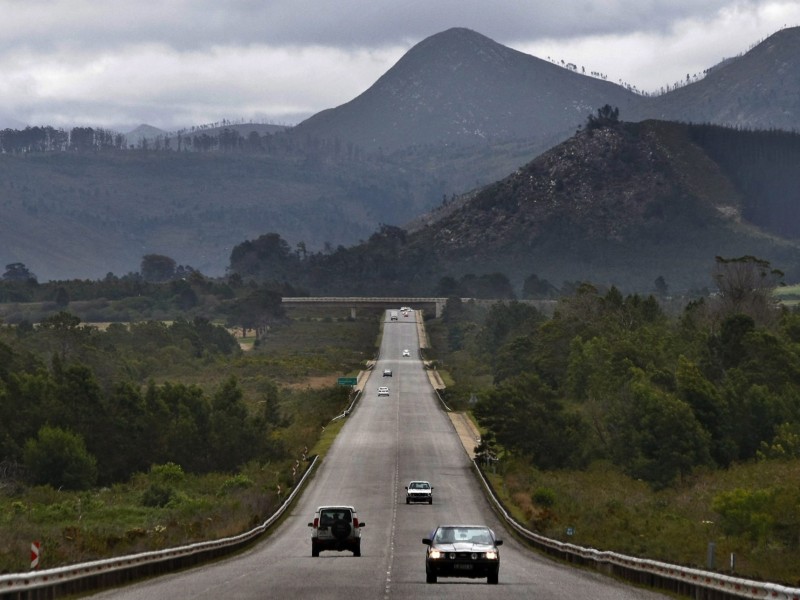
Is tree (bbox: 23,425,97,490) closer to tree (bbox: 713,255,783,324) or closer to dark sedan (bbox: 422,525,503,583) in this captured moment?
dark sedan (bbox: 422,525,503,583)

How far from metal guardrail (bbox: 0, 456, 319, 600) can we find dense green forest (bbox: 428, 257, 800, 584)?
620 inches

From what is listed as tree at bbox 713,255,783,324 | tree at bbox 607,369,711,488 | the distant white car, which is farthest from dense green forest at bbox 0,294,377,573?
tree at bbox 713,255,783,324

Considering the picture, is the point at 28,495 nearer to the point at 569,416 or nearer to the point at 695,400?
the point at 569,416

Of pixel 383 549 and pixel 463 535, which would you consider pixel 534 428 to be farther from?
pixel 463 535

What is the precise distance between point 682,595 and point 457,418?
4104 inches

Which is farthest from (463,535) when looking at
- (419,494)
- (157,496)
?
(157,496)

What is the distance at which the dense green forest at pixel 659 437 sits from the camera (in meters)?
70.0

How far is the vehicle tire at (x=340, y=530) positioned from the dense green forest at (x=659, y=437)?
10612 millimetres

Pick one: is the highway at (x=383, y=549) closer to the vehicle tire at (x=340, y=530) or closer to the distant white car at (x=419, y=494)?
the distant white car at (x=419, y=494)

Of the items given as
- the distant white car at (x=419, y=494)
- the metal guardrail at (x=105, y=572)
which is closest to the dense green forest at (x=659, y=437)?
the distant white car at (x=419, y=494)

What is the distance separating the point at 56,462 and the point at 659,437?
4111 centimetres

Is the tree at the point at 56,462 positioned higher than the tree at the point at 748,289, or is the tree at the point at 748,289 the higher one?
the tree at the point at 748,289

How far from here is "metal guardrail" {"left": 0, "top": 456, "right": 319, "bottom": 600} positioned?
30.9 metres

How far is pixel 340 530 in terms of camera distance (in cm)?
5294
